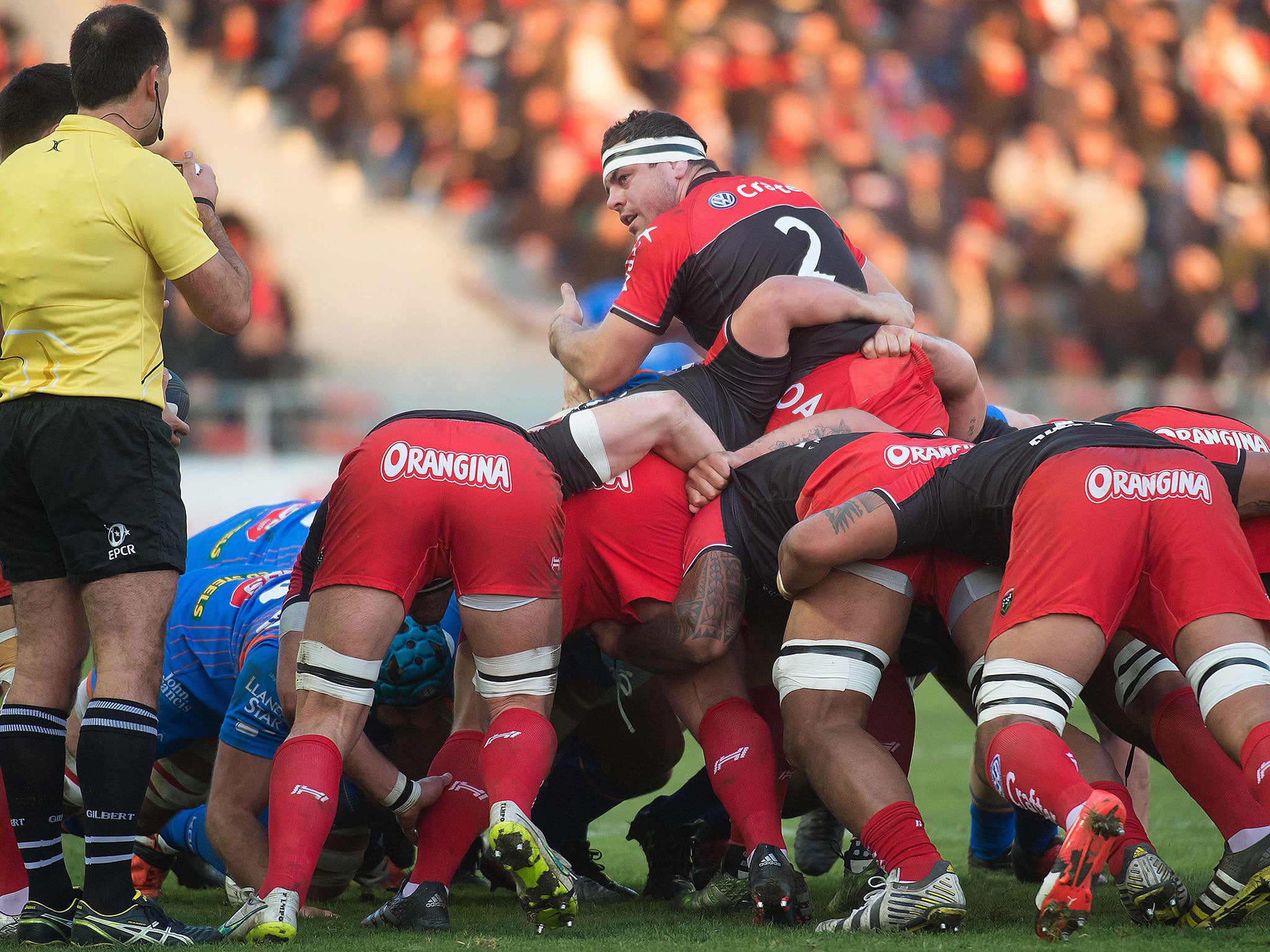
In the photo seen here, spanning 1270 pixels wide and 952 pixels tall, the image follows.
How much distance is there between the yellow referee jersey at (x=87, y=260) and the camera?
2.86m

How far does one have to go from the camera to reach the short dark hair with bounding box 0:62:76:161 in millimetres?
3482

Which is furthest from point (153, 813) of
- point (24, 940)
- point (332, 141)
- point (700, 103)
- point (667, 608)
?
point (700, 103)

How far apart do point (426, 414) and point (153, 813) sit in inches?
64.7

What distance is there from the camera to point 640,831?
3.75 metres

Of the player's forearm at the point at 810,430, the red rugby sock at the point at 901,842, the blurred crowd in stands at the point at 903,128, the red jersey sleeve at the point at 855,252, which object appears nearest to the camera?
the red rugby sock at the point at 901,842

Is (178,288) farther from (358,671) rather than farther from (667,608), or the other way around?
(667,608)

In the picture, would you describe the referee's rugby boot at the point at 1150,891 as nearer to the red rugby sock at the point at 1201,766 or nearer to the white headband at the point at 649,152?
the red rugby sock at the point at 1201,766

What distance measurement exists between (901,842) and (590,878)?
1.20 metres

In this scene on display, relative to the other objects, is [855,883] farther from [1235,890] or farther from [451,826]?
[451,826]

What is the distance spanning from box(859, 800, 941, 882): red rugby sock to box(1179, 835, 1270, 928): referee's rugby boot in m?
0.54

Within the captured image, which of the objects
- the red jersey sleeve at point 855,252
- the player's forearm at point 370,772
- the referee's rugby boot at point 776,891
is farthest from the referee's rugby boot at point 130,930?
the red jersey sleeve at point 855,252

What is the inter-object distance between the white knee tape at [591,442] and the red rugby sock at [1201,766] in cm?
146

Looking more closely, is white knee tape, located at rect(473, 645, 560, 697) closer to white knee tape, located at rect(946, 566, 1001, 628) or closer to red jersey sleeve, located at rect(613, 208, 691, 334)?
white knee tape, located at rect(946, 566, 1001, 628)

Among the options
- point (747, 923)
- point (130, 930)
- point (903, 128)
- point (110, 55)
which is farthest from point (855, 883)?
point (903, 128)
